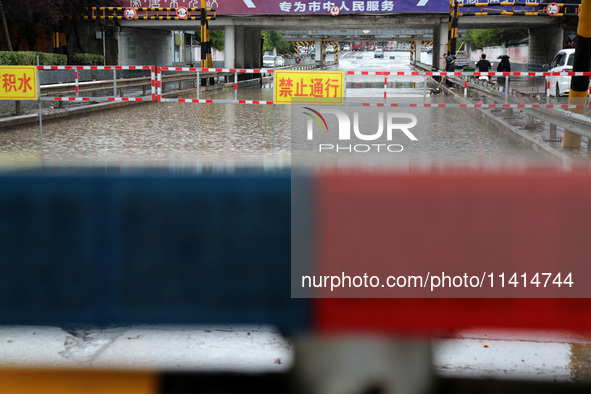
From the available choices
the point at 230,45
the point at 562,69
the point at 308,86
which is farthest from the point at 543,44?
the point at 308,86

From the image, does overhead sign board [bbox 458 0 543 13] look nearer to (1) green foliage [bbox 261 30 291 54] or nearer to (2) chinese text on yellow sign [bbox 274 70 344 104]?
(2) chinese text on yellow sign [bbox 274 70 344 104]

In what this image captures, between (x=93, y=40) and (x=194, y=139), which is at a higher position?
(x=93, y=40)

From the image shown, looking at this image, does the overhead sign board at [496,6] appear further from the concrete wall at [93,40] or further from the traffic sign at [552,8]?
the concrete wall at [93,40]

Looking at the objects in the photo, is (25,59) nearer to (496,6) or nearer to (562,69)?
(562,69)

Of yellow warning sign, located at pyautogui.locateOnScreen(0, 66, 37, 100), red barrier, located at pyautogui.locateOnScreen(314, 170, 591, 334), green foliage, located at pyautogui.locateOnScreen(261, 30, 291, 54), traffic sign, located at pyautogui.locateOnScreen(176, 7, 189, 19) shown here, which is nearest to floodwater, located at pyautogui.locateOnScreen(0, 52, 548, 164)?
yellow warning sign, located at pyautogui.locateOnScreen(0, 66, 37, 100)

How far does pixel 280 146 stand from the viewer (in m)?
13.5

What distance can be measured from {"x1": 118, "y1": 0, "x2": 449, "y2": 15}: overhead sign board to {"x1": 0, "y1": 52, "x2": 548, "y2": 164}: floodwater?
22048 millimetres

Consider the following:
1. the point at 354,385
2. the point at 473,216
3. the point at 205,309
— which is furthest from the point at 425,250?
the point at 205,309

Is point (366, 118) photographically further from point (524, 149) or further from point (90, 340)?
point (90, 340)

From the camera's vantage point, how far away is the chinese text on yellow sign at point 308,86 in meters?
12.3

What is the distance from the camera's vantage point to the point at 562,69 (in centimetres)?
2519

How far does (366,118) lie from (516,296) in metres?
12.1

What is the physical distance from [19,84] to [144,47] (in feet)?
123

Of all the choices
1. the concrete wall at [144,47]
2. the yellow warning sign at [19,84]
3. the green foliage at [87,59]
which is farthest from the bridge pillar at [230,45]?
the yellow warning sign at [19,84]
